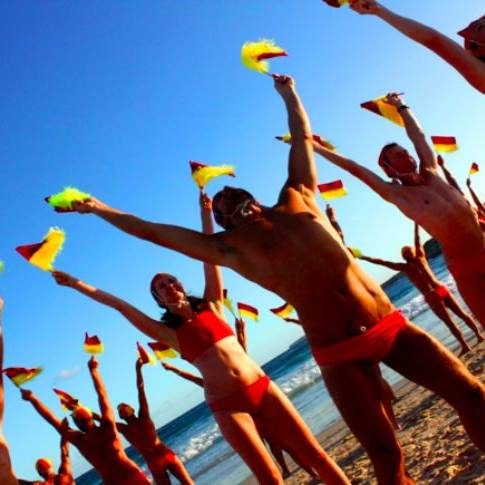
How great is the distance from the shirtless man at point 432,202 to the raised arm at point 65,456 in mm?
5516

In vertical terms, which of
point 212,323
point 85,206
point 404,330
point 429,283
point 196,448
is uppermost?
point 85,206

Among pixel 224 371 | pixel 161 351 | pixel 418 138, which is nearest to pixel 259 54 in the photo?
pixel 418 138

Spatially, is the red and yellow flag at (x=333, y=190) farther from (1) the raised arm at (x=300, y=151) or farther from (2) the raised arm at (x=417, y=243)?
(2) the raised arm at (x=417, y=243)

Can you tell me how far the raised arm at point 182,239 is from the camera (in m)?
3.73

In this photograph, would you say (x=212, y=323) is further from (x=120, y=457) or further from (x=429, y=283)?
(x=429, y=283)

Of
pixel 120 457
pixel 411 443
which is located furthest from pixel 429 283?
pixel 120 457

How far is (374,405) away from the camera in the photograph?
10.9 ft

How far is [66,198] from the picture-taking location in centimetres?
416

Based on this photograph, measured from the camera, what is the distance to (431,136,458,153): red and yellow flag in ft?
24.5

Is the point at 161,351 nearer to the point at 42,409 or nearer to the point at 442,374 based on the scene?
the point at 42,409

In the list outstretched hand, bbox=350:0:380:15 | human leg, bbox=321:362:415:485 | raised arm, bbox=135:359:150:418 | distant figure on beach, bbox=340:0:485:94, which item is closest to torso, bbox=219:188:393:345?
human leg, bbox=321:362:415:485

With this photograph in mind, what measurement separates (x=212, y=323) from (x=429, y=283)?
300 inches

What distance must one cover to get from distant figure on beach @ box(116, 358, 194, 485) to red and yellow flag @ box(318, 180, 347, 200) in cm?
365

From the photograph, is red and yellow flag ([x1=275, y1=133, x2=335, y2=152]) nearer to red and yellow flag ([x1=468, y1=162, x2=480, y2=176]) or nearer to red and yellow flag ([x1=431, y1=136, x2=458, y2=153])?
red and yellow flag ([x1=431, y1=136, x2=458, y2=153])
